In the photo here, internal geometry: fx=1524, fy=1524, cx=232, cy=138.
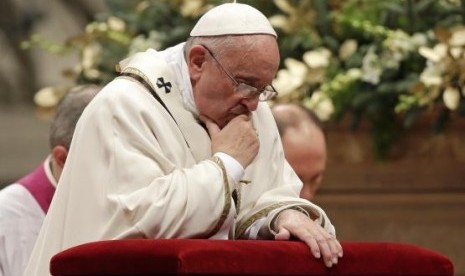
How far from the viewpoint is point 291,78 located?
7.36 metres

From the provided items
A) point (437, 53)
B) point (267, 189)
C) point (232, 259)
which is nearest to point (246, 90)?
point (267, 189)

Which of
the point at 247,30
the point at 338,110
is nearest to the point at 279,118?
the point at 338,110

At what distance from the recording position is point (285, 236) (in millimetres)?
4836

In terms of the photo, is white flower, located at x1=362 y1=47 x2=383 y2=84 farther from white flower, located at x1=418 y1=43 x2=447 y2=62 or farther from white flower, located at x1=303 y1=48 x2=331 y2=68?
white flower, located at x1=418 y1=43 x2=447 y2=62

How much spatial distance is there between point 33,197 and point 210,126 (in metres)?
1.85

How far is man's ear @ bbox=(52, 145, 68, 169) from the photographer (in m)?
6.48

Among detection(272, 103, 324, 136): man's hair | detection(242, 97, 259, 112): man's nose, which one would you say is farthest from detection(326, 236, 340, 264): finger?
detection(272, 103, 324, 136): man's hair

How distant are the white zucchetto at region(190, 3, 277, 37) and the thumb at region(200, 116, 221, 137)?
0.28 m

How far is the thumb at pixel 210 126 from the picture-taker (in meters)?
5.03

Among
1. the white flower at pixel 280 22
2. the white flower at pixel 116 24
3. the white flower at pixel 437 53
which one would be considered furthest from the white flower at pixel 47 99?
the white flower at pixel 437 53

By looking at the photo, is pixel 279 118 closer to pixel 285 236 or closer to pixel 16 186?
pixel 16 186

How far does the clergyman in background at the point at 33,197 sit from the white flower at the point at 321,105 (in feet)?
3.68

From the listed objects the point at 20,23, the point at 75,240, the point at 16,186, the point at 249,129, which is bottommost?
the point at 20,23

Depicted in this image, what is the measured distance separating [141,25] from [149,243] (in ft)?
12.5
